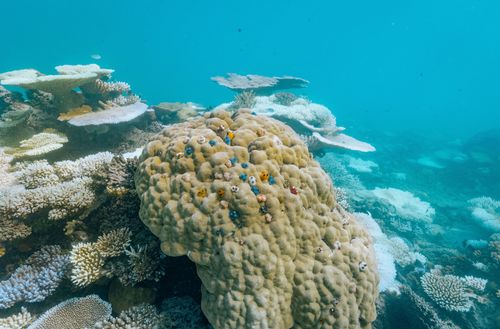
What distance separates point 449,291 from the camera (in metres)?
7.06

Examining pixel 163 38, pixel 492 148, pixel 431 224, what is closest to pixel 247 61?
pixel 163 38

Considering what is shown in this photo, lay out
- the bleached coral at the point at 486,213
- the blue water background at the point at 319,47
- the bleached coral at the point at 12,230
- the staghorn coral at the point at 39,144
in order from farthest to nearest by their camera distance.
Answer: the blue water background at the point at 319,47, the bleached coral at the point at 486,213, the staghorn coral at the point at 39,144, the bleached coral at the point at 12,230

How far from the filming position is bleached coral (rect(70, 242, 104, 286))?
3.35 m

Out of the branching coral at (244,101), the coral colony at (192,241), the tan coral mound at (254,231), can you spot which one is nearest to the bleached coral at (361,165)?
the branching coral at (244,101)

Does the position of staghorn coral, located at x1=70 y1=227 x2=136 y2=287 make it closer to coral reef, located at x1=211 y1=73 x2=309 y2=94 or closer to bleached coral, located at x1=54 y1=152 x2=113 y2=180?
bleached coral, located at x1=54 y1=152 x2=113 y2=180

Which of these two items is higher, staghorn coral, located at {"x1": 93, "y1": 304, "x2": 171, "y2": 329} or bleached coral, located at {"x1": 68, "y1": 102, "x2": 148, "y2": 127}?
bleached coral, located at {"x1": 68, "y1": 102, "x2": 148, "y2": 127}

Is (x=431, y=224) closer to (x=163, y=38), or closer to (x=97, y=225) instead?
(x=97, y=225)

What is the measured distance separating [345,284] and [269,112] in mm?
7178

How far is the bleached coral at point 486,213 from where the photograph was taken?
1288 centimetres

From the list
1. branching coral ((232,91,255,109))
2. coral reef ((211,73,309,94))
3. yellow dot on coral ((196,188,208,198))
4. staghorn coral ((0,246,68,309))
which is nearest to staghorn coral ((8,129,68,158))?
staghorn coral ((0,246,68,309))

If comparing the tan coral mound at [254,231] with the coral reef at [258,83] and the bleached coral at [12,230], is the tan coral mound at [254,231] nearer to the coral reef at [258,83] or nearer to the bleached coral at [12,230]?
the bleached coral at [12,230]

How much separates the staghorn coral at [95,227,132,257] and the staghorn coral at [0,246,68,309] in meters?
0.59

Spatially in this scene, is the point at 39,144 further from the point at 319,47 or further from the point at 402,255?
the point at 319,47

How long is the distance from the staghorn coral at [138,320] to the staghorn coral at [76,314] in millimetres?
151
